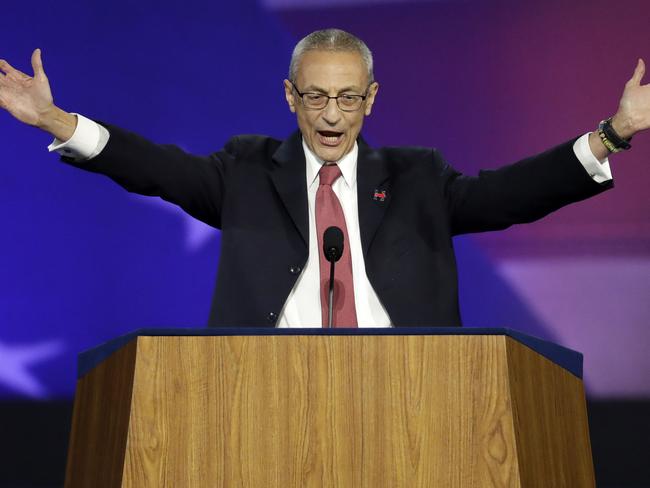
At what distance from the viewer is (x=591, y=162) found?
1.98 m

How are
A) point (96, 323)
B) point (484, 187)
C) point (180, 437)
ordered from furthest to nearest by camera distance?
1. point (96, 323)
2. point (484, 187)
3. point (180, 437)

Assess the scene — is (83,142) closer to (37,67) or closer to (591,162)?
(37,67)

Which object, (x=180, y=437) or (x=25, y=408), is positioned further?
(x=25, y=408)

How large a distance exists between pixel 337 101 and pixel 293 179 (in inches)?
7.8

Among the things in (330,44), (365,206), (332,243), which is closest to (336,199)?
(365,206)

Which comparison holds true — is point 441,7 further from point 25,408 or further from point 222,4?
point 25,408

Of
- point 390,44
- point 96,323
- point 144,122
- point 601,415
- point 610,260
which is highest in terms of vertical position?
point 390,44

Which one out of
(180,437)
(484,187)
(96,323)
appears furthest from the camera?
(96,323)

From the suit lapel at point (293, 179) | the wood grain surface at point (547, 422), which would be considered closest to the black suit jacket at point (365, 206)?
the suit lapel at point (293, 179)

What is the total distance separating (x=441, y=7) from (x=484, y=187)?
1.19m

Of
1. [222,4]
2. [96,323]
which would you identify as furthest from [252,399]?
[222,4]

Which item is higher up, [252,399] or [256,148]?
[256,148]

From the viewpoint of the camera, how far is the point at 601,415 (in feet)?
10.4

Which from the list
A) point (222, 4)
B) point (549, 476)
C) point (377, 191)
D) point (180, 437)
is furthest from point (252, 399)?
point (222, 4)
